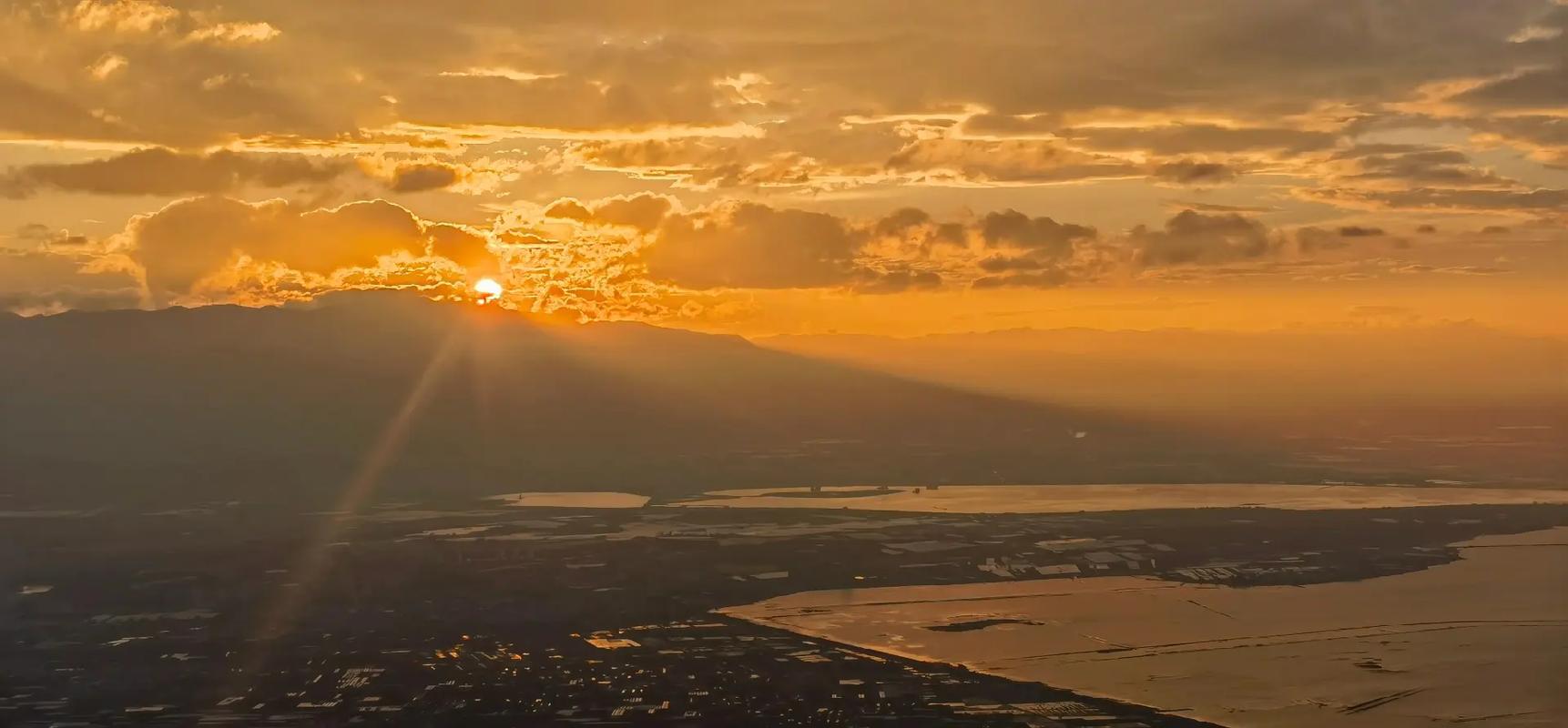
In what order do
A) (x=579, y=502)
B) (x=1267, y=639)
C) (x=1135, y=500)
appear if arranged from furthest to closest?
(x=579, y=502) → (x=1135, y=500) → (x=1267, y=639)

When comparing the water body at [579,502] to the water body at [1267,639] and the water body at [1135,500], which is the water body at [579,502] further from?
the water body at [1267,639]

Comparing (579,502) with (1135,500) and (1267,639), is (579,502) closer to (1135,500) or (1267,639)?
(1135,500)

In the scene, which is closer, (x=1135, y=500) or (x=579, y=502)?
(x=1135, y=500)

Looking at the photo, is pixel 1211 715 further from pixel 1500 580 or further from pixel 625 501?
pixel 625 501

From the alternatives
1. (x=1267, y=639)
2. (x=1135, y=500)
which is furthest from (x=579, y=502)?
(x=1267, y=639)

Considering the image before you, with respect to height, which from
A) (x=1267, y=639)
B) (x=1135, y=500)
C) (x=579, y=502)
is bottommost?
(x=1135, y=500)

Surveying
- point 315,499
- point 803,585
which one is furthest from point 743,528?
point 315,499
